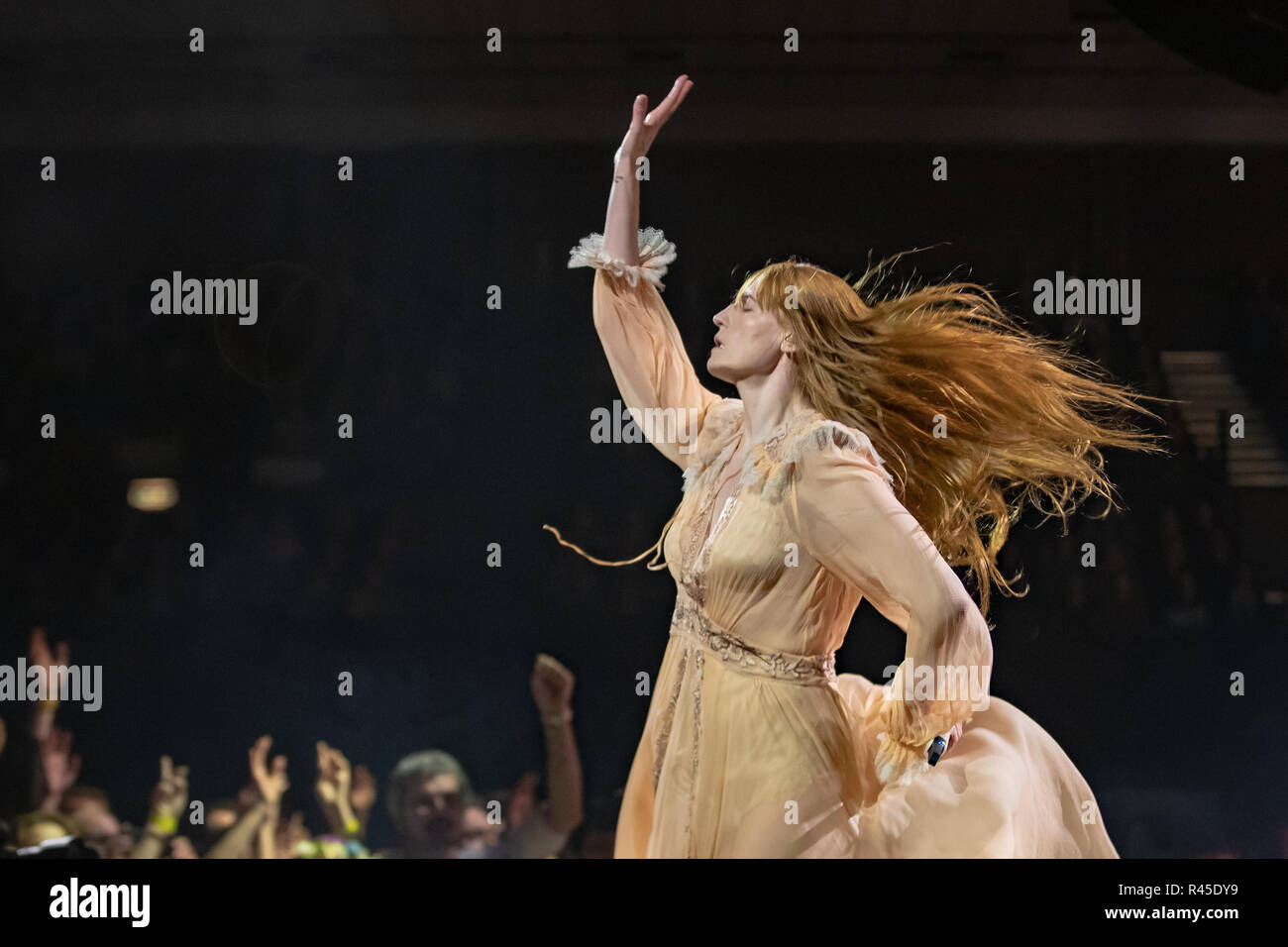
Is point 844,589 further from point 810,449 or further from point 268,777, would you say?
point 268,777

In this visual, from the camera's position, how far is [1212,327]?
3223 mm

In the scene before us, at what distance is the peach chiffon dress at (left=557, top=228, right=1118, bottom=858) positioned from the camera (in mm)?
2227

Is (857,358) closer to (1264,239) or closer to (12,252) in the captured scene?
(1264,239)

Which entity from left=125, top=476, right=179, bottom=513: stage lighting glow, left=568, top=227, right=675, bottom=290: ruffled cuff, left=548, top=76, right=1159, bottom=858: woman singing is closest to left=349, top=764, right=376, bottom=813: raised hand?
left=125, top=476, right=179, bottom=513: stage lighting glow

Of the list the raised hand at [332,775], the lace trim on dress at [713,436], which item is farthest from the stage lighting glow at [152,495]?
the lace trim on dress at [713,436]

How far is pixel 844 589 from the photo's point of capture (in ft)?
7.75

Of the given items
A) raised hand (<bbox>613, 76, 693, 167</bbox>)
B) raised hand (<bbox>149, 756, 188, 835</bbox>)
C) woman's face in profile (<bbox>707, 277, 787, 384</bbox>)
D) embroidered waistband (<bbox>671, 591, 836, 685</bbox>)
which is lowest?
raised hand (<bbox>149, 756, 188, 835</bbox>)

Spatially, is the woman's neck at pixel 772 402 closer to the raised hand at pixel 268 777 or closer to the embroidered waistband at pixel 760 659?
the embroidered waistband at pixel 760 659

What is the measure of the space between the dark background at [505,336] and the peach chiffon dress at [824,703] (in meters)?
0.88

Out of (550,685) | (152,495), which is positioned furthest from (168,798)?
(550,685)

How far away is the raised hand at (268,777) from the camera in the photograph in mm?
3221

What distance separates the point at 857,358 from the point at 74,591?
6.68 ft

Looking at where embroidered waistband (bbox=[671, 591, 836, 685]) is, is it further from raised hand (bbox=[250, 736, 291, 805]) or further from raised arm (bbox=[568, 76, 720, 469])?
raised hand (bbox=[250, 736, 291, 805])

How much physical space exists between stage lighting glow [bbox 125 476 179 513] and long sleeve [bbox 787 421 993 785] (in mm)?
1718
